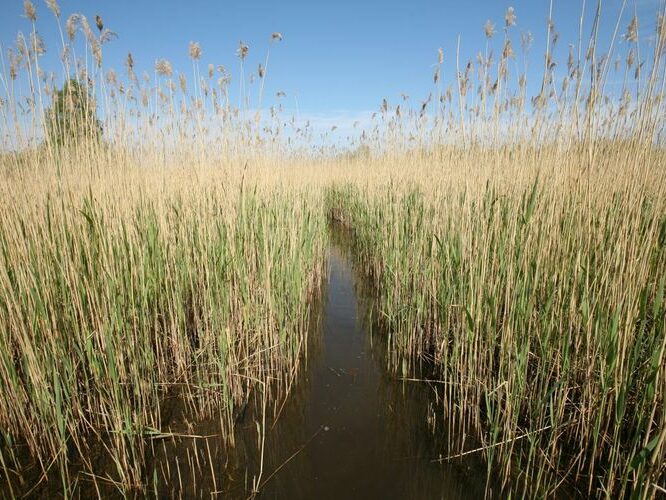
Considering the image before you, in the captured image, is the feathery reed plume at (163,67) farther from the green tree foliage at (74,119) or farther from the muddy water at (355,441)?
the muddy water at (355,441)

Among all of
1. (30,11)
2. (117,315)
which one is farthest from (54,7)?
(117,315)

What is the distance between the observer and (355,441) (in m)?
1.98

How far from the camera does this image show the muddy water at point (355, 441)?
1.66 metres

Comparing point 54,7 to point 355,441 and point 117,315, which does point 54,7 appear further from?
point 355,441

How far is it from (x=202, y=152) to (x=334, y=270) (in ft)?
10.9

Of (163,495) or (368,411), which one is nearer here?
(163,495)

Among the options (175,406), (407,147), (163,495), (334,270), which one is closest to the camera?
(163,495)

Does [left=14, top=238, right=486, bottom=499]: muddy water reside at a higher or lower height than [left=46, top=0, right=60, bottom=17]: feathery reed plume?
lower

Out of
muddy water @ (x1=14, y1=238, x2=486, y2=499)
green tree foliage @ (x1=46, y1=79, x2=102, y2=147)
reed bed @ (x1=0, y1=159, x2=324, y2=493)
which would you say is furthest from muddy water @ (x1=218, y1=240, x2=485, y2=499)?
green tree foliage @ (x1=46, y1=79, x2=102, y2=147)

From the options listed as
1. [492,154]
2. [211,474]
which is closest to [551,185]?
[492,154]

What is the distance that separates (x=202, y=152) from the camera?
8.60 feet

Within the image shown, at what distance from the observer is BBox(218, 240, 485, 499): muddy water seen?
1.66m

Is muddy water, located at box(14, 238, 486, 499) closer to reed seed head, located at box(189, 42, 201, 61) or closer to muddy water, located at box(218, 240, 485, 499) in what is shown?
muddy water, located at box(218, 240, 485, 499)

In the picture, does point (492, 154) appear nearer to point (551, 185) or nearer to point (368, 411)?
point (551, 185)
